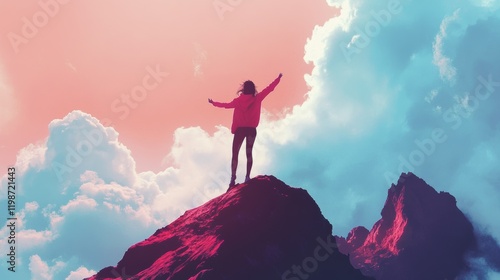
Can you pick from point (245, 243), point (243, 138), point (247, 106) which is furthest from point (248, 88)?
point (245, 243)

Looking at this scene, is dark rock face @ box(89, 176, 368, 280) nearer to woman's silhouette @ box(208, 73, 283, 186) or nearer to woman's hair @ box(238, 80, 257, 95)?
woman's silhouette @ box(208, 73, 283, 186)

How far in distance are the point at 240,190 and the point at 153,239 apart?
4294 millimetres

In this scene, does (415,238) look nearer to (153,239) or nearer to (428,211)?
(428,211)

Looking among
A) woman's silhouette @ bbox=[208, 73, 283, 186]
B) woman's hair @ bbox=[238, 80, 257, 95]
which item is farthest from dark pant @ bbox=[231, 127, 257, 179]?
woman's hair @ bbox=[238, 80, 257, 95]

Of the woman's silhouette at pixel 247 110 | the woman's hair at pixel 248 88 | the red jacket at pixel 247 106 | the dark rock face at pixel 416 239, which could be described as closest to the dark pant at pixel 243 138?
the woman's silhouette at pixel 247 110

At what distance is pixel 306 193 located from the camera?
21.9 m

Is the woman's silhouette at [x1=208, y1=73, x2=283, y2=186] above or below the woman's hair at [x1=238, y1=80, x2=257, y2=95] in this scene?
below

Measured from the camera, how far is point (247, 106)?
61.7ft

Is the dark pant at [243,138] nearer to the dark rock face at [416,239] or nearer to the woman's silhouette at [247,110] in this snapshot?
the woman's silhouette at [247,110]

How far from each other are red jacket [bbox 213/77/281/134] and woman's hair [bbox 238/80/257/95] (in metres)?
0.14

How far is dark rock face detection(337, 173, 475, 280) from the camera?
95000 mm

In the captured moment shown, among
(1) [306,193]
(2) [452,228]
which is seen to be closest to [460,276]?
(2) [452,228]

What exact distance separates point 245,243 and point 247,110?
4941mm

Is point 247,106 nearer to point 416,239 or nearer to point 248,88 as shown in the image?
point 248,88
